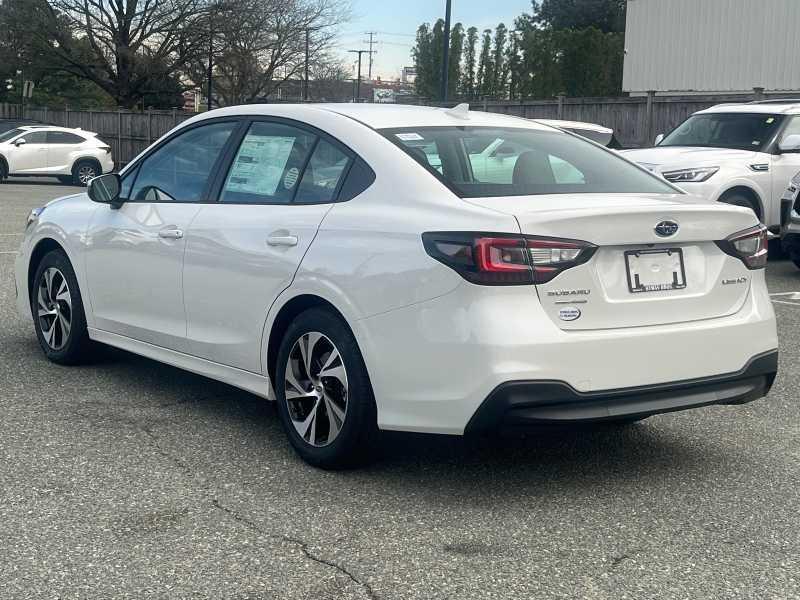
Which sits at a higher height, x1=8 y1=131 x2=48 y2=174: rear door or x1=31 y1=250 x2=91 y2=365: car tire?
x1=8 y1=131 x2=48 y2=174: rear door

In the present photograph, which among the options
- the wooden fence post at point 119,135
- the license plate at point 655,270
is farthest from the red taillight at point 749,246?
the wooden fence post at point 119,135

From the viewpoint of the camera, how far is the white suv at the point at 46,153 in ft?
95.9

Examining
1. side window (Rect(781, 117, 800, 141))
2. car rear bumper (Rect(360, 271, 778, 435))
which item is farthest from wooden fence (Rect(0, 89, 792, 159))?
car rear bumper (Rect(360, 271, 778, 435))

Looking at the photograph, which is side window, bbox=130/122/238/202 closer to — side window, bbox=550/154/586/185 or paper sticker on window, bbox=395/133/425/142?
paper sticker on window, bbox=395/133/425/142

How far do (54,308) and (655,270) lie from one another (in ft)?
12.6

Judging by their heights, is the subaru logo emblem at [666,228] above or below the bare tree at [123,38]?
below

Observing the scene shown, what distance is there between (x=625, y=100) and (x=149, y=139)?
63.2 ft

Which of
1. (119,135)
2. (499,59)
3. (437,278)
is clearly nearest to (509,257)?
(437,278)

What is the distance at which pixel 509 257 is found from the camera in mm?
4078

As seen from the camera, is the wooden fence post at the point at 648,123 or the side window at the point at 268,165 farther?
the wooden fence post at the point at 648,123

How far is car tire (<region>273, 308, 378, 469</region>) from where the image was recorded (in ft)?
14.6

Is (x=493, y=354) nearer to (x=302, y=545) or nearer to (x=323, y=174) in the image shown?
(x=302, y=545)

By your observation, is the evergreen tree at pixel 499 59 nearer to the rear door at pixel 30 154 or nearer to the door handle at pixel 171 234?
the rear door at pixel 30 154

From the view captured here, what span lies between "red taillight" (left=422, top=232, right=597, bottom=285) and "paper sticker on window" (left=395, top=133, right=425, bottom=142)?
82cm
